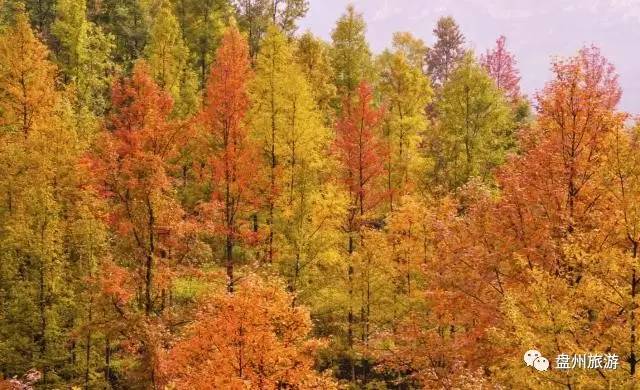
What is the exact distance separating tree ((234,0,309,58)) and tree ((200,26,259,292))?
24.7 meters

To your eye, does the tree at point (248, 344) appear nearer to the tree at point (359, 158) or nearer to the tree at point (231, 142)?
the tree at point (231, 142)

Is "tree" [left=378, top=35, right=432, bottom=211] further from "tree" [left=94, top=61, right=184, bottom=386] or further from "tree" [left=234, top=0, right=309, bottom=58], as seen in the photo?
"tree" [left=94, top=61, right=184, bottom=386]

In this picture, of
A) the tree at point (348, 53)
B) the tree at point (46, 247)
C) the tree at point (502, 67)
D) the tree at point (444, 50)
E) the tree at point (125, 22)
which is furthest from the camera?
the tree at point (444, 50)

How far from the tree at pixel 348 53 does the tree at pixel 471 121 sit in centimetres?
896

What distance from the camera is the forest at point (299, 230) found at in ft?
58.9

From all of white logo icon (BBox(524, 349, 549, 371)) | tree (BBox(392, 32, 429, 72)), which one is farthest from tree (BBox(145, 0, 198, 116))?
white logo icon (BBox(524, 349, 549, 371))

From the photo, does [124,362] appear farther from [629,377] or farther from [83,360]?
[629,377]

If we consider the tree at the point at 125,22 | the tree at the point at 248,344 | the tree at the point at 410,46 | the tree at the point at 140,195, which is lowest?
the tree at the point at 248,344

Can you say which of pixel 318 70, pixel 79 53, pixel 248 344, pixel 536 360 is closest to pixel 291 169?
pixel 248 344

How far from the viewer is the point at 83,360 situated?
28.2m

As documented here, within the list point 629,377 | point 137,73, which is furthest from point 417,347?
point 137,73

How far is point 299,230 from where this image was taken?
101 feet

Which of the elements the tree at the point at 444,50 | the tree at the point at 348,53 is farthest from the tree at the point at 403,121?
the tree at the point at 444,50

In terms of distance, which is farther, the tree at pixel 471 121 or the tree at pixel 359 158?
the tree at pixel 471 121
